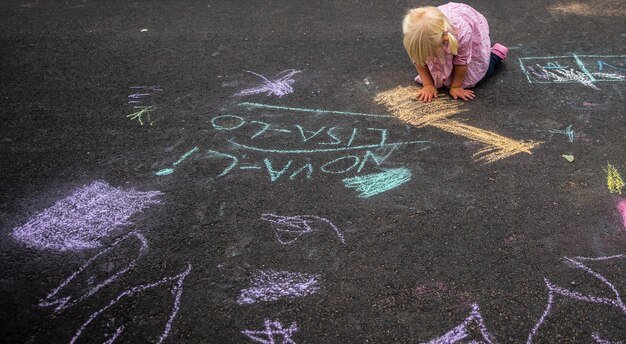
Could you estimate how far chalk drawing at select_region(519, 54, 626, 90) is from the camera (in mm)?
3816

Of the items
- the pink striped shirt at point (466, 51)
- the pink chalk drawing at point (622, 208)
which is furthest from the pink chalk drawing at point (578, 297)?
the pink striped shirt at point (466, 51)

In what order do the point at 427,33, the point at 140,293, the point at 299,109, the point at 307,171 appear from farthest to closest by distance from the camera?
the point at 299,109
the point at 427,33
the point at 307,171
the point at 140,293

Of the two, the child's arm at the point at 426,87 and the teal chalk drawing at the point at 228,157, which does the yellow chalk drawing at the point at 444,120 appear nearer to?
the child's arm at the point at 426,87

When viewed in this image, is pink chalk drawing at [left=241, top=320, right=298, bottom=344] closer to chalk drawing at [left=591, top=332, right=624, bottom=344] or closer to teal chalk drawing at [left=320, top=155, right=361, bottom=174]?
teal chalk drawing at [left=320, top=155, right=361, bottom=174]

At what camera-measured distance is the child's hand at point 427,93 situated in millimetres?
3645

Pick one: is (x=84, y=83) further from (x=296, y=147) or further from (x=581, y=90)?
(x=581, y=90)

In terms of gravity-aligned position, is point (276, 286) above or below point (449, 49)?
below

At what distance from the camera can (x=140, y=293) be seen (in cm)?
226

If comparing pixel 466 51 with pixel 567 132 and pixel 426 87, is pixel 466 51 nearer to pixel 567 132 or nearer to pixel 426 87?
pixel 426 87

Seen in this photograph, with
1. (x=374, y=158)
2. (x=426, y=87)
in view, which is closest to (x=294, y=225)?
(x=374, y=158)

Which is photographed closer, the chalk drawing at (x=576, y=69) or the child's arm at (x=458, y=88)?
the child's arm at (x=458, y=88)

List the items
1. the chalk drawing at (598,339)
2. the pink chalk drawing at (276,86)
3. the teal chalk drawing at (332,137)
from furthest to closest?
1. the pink chalk drawing at (276,86)
2. the teal chalk drawing at (332,137)
3. the chalk drawing at (598,339)

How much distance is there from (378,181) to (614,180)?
1.38m

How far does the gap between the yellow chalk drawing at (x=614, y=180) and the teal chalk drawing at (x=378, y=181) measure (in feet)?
3.79
